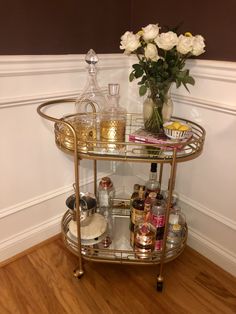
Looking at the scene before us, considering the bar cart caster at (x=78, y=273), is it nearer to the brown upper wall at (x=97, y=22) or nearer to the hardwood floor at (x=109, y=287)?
the hardwood floor at (x=109, y=287)

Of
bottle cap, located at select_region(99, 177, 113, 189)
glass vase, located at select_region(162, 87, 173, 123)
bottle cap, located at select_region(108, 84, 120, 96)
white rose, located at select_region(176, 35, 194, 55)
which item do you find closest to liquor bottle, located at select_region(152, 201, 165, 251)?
bottle cap, located at select_region(99, 177, 113, 189)

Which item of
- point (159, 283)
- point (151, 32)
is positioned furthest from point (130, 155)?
point (159, 283)

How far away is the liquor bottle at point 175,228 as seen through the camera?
49.8 inches

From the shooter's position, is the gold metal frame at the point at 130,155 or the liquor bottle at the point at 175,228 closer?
the gold metal frame at the point at 130,155

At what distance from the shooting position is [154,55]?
3.37 ft

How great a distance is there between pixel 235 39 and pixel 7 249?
1.37m

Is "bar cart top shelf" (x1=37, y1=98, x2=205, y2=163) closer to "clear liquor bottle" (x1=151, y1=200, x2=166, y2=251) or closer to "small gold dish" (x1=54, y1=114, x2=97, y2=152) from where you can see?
"small gold dish" (x1=54, y1=114, x2=97, y2=152)

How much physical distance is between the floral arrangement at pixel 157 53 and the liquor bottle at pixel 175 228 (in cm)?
52

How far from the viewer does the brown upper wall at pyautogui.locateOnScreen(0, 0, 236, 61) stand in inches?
41.8

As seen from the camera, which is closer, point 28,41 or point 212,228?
point 28,41

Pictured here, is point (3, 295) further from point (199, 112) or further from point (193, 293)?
point (199, 112)

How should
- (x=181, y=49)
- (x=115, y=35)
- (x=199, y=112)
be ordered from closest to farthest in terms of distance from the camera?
(x=181, y=49) < (x=199, y=112) < (x=115, y=35)

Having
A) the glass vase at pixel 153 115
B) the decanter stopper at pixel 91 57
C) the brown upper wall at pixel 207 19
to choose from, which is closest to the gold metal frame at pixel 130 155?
the glass vase at pixel 153 115

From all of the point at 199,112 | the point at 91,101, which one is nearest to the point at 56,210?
the point at 91,101
